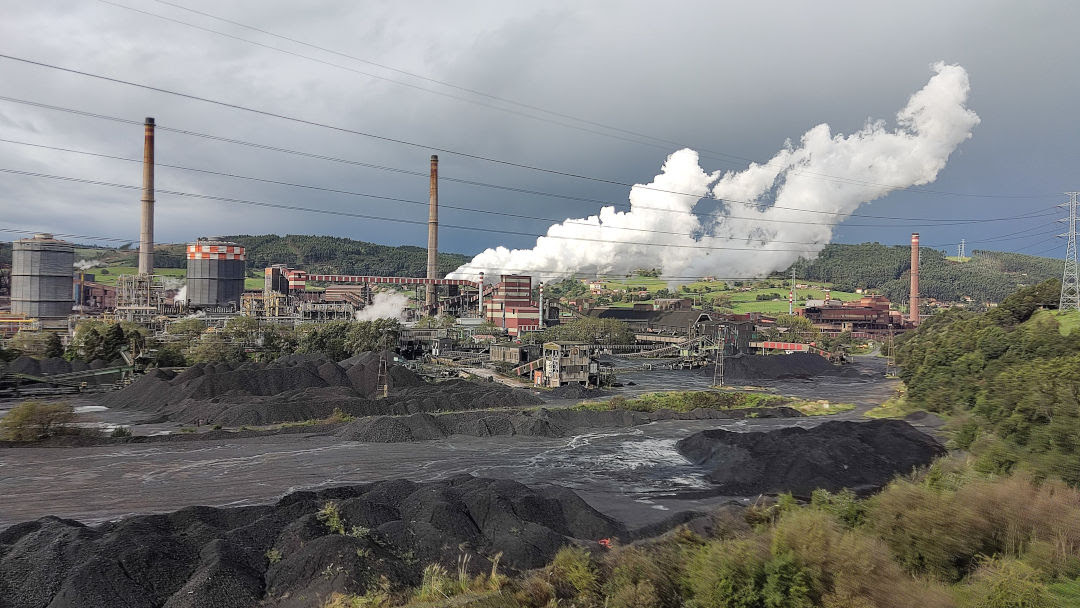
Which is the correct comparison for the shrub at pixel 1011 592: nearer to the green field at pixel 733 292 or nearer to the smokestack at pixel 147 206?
the smokestack at pixel 147 206

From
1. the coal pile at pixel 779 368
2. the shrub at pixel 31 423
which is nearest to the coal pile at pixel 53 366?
the shrub at pixel 31 423

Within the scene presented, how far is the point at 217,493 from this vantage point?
21.3 metres

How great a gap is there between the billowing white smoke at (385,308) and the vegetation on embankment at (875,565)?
77.2 m

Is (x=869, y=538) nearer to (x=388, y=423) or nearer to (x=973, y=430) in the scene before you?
(x=973, y=430)

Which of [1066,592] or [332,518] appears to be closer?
[1066,592]

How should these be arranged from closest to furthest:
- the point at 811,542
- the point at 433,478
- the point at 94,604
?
the point at 811,542, the point at 94,604, the point at 433,478

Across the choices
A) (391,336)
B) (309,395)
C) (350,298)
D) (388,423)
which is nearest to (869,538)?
(388,423)

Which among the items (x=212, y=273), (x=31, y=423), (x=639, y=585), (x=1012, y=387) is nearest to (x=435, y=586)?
(x=639, y=585)

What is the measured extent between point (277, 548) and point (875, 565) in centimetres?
1178

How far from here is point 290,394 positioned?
38.2m

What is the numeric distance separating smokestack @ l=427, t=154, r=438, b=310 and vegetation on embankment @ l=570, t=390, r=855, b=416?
160 feet

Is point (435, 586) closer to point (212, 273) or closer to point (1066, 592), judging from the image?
point (1066, 592)

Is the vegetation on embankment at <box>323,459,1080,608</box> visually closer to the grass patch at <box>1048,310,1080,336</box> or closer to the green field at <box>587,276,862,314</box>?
the grass patch at <box>1048,310,1080,336</box>

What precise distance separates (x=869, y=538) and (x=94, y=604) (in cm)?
1313
